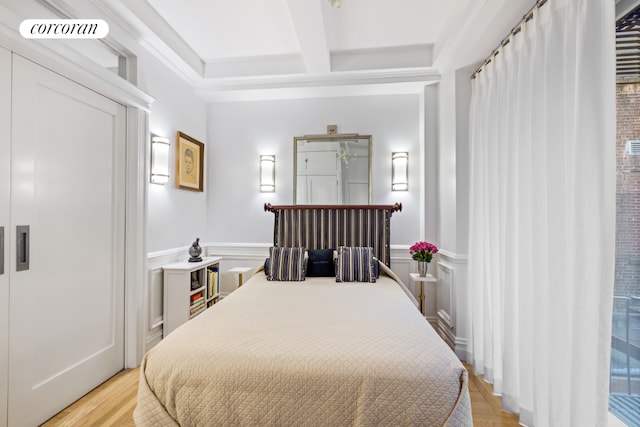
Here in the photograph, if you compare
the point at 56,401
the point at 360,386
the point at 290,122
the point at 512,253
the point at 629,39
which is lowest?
the point at 56,401

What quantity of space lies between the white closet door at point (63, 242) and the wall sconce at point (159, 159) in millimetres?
283

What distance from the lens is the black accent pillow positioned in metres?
3.04

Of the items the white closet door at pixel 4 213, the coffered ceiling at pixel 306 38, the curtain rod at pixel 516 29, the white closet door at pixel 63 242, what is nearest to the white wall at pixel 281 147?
the coffered ceiling at pixel 306 38

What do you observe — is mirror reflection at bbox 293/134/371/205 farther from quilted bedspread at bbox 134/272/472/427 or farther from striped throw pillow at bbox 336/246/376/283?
quilted bedspread at bbox 134/272/472/427

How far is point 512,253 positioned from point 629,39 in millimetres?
1266

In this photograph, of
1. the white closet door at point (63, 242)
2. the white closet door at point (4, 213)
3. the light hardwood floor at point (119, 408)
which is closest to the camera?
the white closet door at point (4, 213)

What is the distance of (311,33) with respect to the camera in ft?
8.41

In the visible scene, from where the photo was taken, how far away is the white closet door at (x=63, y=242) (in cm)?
174

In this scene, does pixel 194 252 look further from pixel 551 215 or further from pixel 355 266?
pixel 551 215

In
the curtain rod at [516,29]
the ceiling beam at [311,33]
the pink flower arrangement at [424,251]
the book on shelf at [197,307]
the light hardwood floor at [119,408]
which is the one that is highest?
the ceiling beam at [311,33]

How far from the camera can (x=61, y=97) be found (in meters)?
1.99

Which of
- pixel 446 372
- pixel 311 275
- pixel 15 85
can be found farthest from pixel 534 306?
pixel 15 85

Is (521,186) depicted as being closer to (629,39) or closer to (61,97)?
(629,39)

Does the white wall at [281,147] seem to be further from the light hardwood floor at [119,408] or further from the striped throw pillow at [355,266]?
the light hardwood floor at [119,408]
